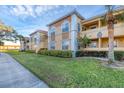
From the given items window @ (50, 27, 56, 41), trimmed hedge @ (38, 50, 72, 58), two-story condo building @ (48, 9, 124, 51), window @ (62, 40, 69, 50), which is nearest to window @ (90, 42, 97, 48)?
two-story condo building @ (48, 9, 124, 51)

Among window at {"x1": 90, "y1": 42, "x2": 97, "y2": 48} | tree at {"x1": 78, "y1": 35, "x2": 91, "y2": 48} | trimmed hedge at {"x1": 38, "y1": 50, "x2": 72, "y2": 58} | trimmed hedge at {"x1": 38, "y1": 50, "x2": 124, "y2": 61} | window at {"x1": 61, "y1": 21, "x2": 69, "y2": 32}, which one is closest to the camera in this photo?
trimmed hedge at {"x1": 38, "y1": 50, "x2": 124, "y2": 61}

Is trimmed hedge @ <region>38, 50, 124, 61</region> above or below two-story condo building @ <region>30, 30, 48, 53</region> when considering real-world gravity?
below

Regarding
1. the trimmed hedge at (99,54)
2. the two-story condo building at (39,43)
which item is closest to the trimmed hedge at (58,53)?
the two-story condo building at (39,43)

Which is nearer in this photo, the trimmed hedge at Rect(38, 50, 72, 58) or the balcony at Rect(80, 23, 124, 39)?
the balcony at Rect(80, 23, 124, 39)

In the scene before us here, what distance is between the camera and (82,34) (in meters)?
12.4

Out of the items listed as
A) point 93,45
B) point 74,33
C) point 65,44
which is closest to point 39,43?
point 65,44

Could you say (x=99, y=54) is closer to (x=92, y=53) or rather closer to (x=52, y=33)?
(x=92, y=53)

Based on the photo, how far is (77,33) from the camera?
1227cm

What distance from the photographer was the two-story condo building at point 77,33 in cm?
1084

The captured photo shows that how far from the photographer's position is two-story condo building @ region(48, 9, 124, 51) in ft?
35.6

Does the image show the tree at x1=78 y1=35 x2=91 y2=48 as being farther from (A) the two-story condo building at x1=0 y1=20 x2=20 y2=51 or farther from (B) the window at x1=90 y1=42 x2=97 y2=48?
(A) the two-story condo building at x1=0 y1=20 x2=20 y2=51

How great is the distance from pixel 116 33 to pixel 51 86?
7.24m
